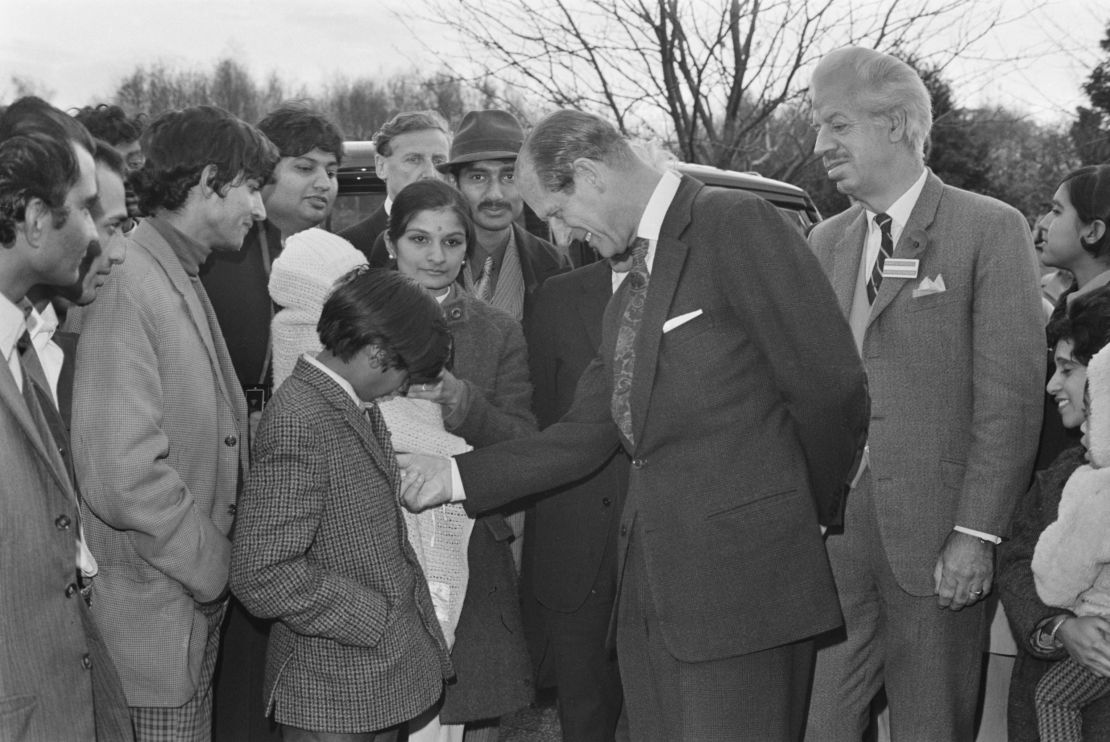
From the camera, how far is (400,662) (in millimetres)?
2996

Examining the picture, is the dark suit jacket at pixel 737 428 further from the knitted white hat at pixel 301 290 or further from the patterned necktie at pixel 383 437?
the knitted white hat at pixel 301 290

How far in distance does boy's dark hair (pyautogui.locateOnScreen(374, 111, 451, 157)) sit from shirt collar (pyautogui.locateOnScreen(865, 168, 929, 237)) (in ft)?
6.72

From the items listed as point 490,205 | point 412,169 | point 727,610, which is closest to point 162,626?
point 727,610

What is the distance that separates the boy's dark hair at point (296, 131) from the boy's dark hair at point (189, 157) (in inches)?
36.0

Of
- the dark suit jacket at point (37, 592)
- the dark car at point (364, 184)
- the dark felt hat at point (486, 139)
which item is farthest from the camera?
the dark car at point (364, 184)

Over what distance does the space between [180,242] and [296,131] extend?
114 cm

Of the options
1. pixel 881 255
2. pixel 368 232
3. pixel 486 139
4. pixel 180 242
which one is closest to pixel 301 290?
pixel 180 242

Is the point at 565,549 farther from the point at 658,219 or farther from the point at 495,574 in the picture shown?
the point at 658,219

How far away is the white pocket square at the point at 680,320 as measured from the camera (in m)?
2.77

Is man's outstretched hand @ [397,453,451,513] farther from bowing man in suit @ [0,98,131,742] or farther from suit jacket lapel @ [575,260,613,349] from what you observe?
bowing man in suit @ [0,98,131,742]

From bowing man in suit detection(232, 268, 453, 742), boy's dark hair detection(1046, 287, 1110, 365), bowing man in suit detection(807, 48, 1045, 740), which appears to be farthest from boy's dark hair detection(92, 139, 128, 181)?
boy's dark hair detection(1046, 287, 1110, 365)

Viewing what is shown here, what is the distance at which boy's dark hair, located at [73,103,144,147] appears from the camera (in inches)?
160

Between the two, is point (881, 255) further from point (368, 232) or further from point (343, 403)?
point (368, 232)

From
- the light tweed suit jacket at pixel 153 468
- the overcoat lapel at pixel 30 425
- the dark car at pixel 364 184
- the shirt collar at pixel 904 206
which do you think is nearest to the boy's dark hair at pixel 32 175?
the overcoat lapel at pixel 30 425
